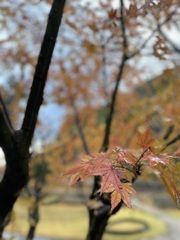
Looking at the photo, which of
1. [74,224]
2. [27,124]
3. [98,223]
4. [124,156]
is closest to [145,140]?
[124,156]

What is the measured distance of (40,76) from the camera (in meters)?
1.83

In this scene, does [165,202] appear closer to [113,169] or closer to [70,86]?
[70,86]

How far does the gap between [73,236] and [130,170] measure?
1134 cm

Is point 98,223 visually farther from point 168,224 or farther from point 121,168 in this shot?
point 168,224

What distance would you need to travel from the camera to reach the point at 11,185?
1.90 meters

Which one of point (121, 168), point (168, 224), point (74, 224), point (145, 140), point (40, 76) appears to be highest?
point (74, 224)

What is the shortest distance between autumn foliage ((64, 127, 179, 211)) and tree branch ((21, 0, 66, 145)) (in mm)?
423

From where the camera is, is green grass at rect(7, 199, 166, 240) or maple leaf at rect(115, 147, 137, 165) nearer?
maple leaf at rect(115, 147, 137, 165)

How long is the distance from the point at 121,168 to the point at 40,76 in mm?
684

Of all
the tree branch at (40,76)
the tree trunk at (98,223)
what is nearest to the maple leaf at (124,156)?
the tree branch at (40,76)

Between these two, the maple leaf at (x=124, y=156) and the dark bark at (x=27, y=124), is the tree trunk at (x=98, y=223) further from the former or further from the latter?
the maple leaf at (x=124, y=156)

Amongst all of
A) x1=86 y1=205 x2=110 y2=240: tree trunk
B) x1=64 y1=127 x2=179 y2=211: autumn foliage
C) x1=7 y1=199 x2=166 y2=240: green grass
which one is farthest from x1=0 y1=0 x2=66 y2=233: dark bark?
x1=7 y1=199 x2=166 y2=240: green grass

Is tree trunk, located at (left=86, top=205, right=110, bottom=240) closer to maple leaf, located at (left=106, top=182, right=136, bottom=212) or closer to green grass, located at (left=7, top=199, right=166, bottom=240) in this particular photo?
maple leaf, located at (left=106, top=182, right=136, bottom=212)

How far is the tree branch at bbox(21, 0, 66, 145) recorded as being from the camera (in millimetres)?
1829
